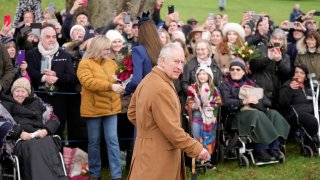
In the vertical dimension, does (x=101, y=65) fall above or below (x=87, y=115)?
above

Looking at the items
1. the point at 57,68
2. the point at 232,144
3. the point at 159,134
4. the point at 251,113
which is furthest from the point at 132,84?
the point at 251,113

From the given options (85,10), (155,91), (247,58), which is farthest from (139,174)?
(85,10)

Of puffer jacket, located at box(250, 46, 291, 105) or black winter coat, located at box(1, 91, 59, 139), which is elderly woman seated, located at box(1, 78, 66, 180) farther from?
puffer jacket, located at box(250, 46, 291, 105)

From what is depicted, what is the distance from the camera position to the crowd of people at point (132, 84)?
8047 millimetres

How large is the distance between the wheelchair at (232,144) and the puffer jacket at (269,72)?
0.85 meters

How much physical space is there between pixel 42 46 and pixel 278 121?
3.75 metres

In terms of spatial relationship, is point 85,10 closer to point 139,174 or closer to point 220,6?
point 139,174

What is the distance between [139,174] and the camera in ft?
19.6

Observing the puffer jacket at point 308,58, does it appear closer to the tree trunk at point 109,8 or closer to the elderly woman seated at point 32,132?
the tree trunk at point 109,8

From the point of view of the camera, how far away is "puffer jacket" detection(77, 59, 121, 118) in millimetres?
8247

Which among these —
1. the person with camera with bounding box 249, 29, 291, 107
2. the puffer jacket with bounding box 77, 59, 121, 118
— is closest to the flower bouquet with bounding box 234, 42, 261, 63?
the person with camera with bounding box 249, 29, 291, 107

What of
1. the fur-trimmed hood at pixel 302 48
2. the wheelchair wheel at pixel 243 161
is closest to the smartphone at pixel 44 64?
the wheelchair wheel at pixel 243 161

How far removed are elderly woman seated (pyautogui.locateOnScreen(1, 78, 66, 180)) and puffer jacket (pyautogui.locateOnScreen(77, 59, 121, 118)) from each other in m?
0.48

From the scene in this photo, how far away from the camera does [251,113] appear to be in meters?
9.51
